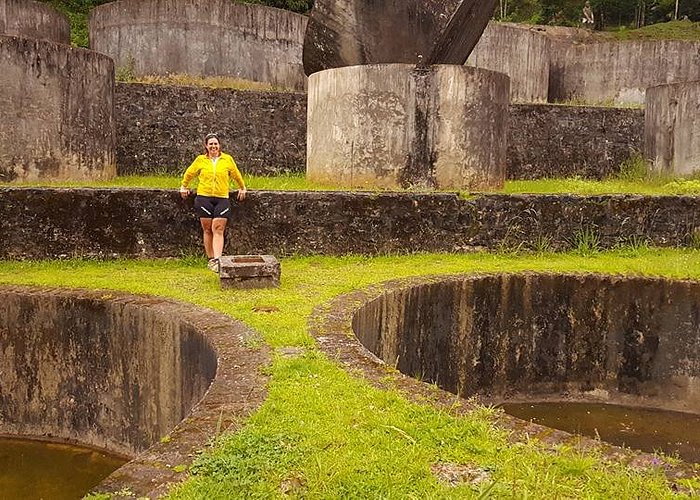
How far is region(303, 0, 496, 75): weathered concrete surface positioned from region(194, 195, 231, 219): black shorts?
3531 mm

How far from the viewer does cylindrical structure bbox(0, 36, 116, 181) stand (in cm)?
829

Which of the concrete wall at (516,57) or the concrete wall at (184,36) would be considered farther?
the concrete wall at (516,57)

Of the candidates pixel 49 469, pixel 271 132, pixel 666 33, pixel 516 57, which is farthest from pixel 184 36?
pixel 666 33

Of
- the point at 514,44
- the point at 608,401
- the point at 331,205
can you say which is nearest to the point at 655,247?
the point at 608,401

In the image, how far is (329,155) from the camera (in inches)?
329

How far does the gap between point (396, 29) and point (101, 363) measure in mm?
5807

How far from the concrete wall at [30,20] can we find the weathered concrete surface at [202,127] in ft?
15.5

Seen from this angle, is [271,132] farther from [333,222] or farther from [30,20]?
[30,20]

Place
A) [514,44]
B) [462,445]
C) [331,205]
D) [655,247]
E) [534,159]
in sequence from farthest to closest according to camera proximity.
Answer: [514,44] → [534,159] → [655,247] → [331,205] → [462,445]

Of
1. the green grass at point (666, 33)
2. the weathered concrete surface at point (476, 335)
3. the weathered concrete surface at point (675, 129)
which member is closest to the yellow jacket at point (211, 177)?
the weathered concrete surface at point (476, 335)

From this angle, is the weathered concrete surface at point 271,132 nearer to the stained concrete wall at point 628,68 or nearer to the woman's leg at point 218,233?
the stained concrete wall at point 628,68

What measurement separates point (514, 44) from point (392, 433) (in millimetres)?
15987

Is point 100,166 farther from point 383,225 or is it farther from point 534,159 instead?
point 534,159

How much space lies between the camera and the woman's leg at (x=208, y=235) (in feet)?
19.9
